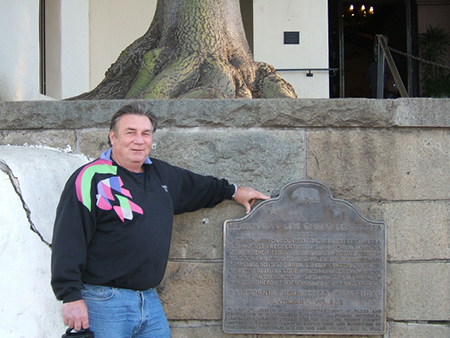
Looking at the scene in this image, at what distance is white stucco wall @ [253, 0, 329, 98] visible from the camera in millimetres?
7809

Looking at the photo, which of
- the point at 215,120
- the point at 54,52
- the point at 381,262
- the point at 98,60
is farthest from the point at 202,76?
the point at 98,60

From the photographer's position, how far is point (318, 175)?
2.75 metres

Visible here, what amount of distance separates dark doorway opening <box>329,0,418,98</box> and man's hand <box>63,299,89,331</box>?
7921 mm

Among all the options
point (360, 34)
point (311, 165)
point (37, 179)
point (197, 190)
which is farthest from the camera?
point (360, 34)

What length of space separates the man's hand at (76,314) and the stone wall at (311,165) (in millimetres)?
836

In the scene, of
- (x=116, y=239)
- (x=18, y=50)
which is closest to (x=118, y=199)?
(x=116, y=239)

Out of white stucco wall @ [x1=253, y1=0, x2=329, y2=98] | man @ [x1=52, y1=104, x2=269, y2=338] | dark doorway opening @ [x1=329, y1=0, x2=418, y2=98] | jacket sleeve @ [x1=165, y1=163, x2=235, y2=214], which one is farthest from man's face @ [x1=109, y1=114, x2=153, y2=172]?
dark doorway opening @ [x1=329, y1=0, x2=418, y2=98]

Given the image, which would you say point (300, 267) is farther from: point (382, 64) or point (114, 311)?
point (382, 64)

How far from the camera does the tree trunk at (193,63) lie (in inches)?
130

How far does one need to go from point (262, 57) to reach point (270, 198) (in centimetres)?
552

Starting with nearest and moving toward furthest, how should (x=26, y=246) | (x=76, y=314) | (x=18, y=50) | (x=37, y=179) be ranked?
(x=76, y=314) < (x=26, y=246) < (x=37, y=179) < (x=18, y=50)

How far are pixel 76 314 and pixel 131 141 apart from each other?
777 mm

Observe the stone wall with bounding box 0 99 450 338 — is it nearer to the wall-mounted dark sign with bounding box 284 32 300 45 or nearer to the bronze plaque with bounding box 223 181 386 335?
the bronze plaque with bounding box 223 181 386 335

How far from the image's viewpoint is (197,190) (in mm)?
2484
